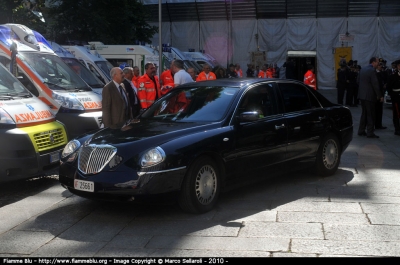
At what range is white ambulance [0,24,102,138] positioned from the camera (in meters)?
11.5

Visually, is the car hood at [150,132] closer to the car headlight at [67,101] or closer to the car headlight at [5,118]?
the car headlight at [5,118]

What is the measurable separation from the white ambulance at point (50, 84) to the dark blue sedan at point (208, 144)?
3733 millimetres

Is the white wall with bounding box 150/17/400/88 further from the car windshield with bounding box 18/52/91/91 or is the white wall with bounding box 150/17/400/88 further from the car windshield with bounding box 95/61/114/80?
the car windshield with bounding box 18/52/91/91

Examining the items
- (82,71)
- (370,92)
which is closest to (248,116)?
(370,92)

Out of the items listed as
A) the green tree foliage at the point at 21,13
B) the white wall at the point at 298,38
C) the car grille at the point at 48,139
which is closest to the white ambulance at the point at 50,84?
the car grille at the point at 48,139

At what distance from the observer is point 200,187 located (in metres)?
6.71

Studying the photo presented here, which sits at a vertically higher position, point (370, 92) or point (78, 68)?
point (78, 68)

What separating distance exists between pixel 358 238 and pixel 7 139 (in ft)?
15.4

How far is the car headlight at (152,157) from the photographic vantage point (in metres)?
6.34

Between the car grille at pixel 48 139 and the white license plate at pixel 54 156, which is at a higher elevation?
the car grille at pixel 48 139

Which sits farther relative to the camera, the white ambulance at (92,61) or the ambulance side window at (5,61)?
the white ambulance at (92,61)

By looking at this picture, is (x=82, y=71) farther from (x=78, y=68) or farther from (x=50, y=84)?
(x=50, y=84)

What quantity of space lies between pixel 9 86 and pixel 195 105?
3178 mm

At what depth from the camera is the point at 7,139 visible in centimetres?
793
